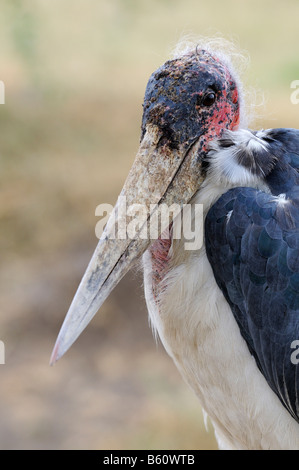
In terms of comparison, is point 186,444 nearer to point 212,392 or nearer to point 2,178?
point 212,392

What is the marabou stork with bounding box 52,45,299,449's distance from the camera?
1.82m


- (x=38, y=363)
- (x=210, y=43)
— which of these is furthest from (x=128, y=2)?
(x=210, y=43)

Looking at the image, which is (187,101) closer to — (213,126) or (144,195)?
(213,126)

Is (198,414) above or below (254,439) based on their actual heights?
below

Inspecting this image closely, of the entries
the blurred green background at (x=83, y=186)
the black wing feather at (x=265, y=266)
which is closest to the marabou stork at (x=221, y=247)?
the black wing feather at (x=265, y=266)

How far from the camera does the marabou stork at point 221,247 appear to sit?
182 centimetres

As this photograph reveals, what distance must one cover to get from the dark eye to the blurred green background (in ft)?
1.16

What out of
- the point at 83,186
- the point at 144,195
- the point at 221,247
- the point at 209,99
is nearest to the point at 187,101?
the point at 209,99

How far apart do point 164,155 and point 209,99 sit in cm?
20

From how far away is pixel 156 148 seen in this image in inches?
75.0

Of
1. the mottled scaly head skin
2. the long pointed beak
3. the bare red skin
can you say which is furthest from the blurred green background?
the long pointed beak

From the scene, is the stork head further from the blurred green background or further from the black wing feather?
the blurred green background

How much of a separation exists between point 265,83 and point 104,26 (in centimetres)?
234

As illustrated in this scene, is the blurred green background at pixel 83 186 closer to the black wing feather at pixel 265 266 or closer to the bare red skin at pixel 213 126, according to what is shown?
the bare red skin at pixel 213 126
